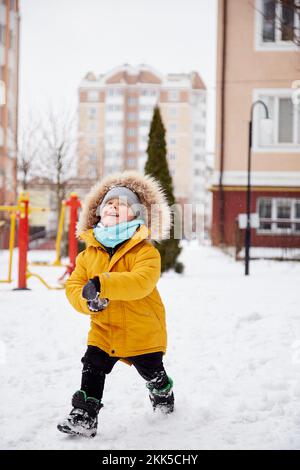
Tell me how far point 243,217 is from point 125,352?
8054mm

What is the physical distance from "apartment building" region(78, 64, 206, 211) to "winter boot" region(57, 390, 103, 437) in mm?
68049

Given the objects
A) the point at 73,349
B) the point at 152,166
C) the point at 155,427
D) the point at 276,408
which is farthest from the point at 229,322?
the point at 152,166

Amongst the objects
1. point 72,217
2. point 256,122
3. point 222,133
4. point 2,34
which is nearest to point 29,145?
point 2,34

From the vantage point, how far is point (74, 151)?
24719 millimetres

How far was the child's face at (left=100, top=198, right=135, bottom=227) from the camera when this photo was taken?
306cm

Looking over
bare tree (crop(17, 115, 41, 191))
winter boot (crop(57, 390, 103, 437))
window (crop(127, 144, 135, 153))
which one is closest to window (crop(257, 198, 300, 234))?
bare tree (crop(17, 115, 41, 191))

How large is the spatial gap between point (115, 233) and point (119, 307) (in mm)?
445

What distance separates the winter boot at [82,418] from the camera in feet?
9.36

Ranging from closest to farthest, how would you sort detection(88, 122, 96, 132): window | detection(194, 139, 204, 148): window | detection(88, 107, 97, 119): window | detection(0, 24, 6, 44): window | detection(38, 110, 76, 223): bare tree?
detection(38, 110, 76, 223): bare tree < detection(0, 24, 6, 44): window < detection(88, 107, 97, 119): window < detection(88, 122, 96, 132): window < detection(194, 139, 204, 148): window

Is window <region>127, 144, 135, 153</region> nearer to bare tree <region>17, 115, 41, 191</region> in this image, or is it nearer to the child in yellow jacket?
bare tree <region>17, 115, 41, 191</region>

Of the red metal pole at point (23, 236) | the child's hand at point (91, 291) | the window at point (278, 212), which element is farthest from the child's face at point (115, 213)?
the window at point (278, 212)

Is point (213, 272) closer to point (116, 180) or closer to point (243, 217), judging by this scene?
point (243, 217)

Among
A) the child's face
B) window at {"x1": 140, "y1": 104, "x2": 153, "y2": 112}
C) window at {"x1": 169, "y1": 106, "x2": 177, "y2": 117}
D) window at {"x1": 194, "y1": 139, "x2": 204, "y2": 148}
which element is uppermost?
window at {"x1": 140, "y1": 104, "x2": 153, "y2": 112}

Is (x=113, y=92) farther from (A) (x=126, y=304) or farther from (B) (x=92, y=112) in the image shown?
(A) (x=126, y=304)
